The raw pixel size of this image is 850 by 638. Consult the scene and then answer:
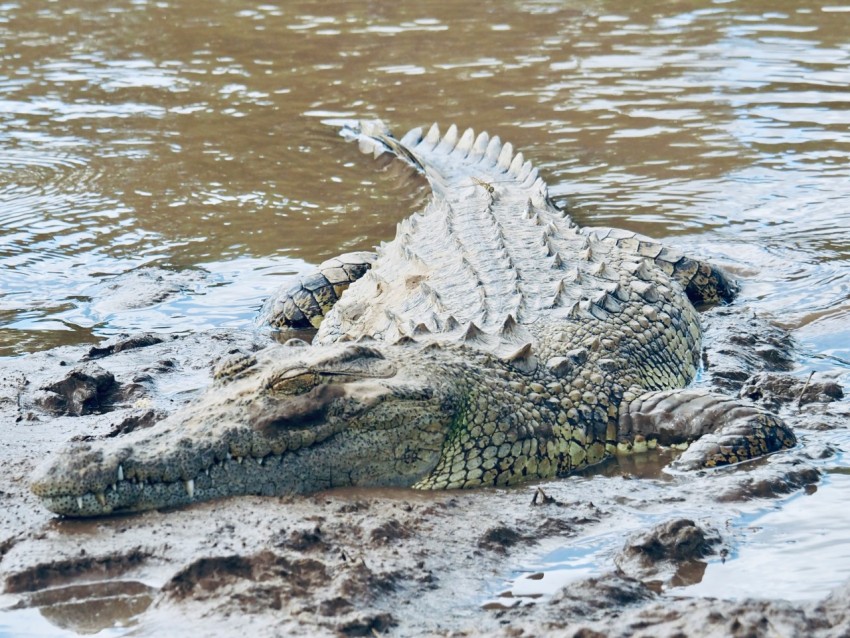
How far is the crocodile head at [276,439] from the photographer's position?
402 cm

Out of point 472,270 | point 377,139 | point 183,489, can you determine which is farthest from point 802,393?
point 377,139

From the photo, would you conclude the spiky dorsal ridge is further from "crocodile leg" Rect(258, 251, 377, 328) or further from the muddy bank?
the muddy bank

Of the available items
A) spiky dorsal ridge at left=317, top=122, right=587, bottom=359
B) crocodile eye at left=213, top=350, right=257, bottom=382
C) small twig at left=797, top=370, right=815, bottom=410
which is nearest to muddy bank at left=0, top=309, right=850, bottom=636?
small twig at left=797, top=370, right=815, bottom=410

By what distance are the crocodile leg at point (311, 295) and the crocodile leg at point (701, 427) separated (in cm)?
248

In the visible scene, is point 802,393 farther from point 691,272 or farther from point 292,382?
point 292,382

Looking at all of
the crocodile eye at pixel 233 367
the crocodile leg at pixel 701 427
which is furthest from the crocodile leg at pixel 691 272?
the crocodile eye at pixel 233 367

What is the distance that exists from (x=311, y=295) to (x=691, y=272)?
7.51 ft

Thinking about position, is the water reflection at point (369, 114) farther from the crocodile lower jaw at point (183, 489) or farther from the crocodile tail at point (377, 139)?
the crocodile lower jaw at point (183, 489)

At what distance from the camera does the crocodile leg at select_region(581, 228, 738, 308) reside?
23.2 ft

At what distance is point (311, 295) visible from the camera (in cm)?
707

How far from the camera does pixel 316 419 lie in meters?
4.29

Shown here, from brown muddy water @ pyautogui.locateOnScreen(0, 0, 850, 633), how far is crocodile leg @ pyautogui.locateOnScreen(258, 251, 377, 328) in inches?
8.7

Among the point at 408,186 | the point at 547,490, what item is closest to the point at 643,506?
the point at 547,490

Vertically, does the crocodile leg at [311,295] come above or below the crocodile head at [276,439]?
below
